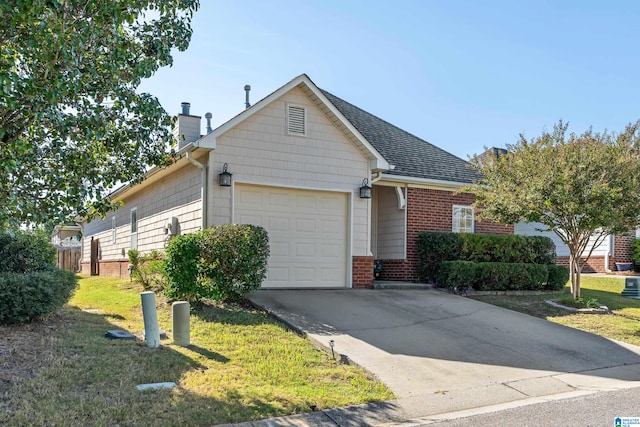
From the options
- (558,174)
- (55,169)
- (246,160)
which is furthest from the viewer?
(246,160)

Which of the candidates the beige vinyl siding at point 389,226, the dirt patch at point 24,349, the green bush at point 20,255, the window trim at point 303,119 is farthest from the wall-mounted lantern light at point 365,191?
the dirt patch at point 24,349

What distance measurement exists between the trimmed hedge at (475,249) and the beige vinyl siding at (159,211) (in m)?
6.35

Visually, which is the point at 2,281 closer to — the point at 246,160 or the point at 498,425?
the point at 246,160

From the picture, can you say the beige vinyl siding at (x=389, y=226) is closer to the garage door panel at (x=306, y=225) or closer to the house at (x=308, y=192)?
the house at (x=308, y=192)

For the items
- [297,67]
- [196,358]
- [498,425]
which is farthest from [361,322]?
[297,67]

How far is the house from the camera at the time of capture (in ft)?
38.1

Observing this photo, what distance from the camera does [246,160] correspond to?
1170 centimetres

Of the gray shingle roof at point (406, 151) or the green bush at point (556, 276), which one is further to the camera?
the gray shingle roof at point (406, 151)

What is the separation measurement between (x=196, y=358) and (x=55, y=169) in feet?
A: 9.83

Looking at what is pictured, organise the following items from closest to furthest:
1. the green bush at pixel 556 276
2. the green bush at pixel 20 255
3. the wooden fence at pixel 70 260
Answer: the green bush at pixel 20 255 → the green bush at pixel 556 276 → the wooden fence at pixel 70 260

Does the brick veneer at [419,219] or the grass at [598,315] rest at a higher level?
the brick veneer at [419,219]

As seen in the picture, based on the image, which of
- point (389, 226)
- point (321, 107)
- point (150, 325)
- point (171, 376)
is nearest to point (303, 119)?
point (321, 107)

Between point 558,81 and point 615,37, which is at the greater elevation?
point 615,37

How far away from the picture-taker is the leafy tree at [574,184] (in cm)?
1043
